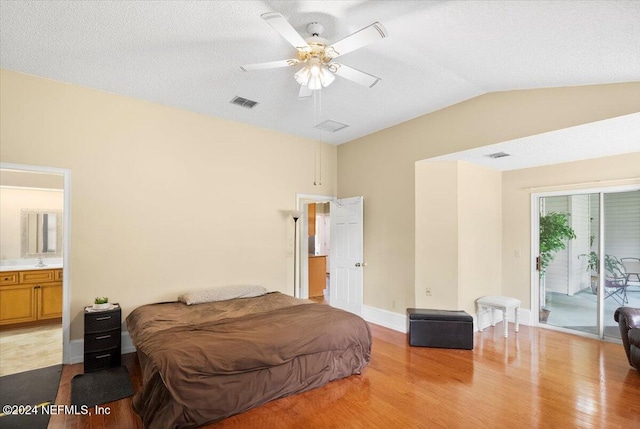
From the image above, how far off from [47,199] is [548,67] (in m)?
7.25

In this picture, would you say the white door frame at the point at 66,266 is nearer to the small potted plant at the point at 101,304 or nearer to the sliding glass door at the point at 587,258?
the small potted plant at the point at 101,304

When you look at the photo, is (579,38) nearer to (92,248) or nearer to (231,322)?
(231,322)

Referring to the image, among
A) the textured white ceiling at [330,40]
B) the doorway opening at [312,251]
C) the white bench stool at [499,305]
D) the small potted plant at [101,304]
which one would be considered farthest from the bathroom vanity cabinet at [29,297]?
the white bench stool at [499,305]

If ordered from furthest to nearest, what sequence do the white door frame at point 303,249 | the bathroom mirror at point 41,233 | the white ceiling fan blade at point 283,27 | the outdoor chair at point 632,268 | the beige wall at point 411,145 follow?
the white door frame at point 303,249, the bathroom mirror at point 41,233, the outdoor chair at point 632,268, the beige wall at point 411,145, the white ceiling fan blade at point 283,27

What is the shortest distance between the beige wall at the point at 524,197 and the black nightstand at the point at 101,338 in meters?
5.70

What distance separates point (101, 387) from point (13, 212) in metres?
3.90

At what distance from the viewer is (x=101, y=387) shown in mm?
3016

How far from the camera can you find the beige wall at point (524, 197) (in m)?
4.52

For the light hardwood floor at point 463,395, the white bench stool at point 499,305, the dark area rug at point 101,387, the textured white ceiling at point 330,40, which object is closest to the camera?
the textured white ceiling at point 330,40

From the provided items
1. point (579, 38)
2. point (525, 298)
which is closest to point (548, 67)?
point (579, 38)

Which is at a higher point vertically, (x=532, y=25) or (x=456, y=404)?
(x=532, y=25)

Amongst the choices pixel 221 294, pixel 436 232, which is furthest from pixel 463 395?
pixel 221 294

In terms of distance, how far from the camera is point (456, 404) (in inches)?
110

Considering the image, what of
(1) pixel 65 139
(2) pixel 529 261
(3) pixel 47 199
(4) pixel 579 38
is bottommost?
(2) pixel 529 261
